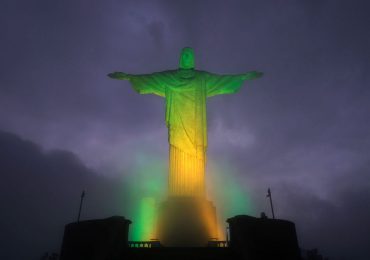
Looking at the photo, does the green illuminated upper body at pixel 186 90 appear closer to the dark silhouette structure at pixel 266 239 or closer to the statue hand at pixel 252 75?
the statue hand at pixel 252 75

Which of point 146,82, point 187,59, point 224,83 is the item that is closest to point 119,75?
point 146,82

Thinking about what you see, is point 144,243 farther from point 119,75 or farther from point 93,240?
point 119,75

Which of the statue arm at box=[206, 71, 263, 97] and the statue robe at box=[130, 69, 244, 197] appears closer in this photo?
the statue robe at box=[130, 69, 244, 197]

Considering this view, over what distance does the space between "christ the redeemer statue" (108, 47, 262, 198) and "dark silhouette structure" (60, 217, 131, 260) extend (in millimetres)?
4295

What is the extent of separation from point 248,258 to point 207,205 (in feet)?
14.7

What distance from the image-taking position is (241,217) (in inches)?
360

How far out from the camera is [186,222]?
12.2 metres

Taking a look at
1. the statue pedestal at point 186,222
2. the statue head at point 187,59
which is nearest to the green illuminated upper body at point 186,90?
the statue head at point 187,59

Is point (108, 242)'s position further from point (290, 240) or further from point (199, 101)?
point (199, 101)

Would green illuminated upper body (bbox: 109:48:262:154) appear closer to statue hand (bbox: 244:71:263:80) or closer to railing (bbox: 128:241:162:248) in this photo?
statue hand (bbox: 244:71:263:80)

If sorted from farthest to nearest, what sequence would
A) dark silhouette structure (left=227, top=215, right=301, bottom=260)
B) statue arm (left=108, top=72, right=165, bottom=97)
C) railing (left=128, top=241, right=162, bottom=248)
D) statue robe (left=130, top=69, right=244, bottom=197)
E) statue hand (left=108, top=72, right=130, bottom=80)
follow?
statue arm (left=108, top=72, right=165, bottom=97) < statue hand (left=108, top=72, right=130, bottom=80) < statue robe (left=130, top=69, right=244, bottom=197) < railing (left=128, top=241, right=162, bottom=248) < dark silhouette structure (left=227, top=215, right=301, bottom=260)

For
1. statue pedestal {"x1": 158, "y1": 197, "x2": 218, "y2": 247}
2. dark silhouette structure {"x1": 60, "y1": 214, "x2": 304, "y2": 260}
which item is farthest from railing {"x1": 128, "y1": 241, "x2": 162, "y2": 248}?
dark silhouette structure {"x1": 60, "y1": 214, "x2": 304, "y2": 260}

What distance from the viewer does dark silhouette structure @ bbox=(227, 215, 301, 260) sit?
332 inches

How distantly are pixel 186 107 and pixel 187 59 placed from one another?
7.08 ft
